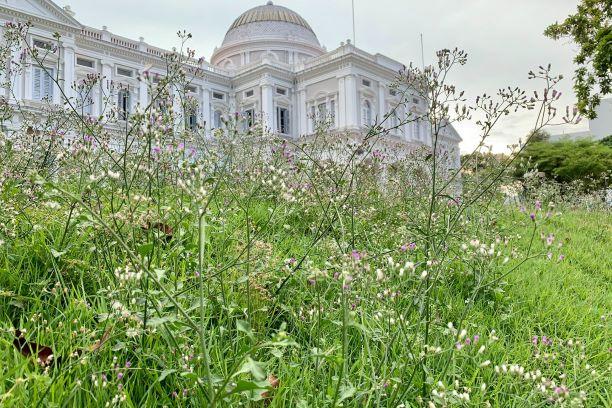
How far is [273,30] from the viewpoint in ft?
120

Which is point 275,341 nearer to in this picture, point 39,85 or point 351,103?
point 39,85

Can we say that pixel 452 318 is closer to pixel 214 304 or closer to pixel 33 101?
pixel 214 304

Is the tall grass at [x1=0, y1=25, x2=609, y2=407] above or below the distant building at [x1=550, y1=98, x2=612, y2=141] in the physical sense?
below

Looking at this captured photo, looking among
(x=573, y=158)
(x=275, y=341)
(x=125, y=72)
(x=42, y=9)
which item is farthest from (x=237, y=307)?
(x=125, y=72)

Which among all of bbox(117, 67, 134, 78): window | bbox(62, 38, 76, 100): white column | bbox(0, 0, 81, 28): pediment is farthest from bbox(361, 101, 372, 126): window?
bbox(0, 0, 81, 28): pediment

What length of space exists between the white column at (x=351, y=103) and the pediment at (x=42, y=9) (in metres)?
15.2

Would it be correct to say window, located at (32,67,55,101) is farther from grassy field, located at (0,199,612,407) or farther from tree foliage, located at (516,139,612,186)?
tree foliage, located at (516,139,612,186)

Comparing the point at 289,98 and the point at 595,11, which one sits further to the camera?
the point at 289,98

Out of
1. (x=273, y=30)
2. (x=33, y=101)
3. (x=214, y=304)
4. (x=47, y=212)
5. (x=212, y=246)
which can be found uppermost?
(x=273, y=30)

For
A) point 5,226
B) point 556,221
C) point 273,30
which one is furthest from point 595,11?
point 273,30

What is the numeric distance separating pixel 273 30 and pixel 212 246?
36.5m

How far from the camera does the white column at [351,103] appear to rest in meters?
27.4

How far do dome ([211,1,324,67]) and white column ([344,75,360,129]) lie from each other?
32.9ft

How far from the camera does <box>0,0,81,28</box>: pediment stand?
69.5 ft
